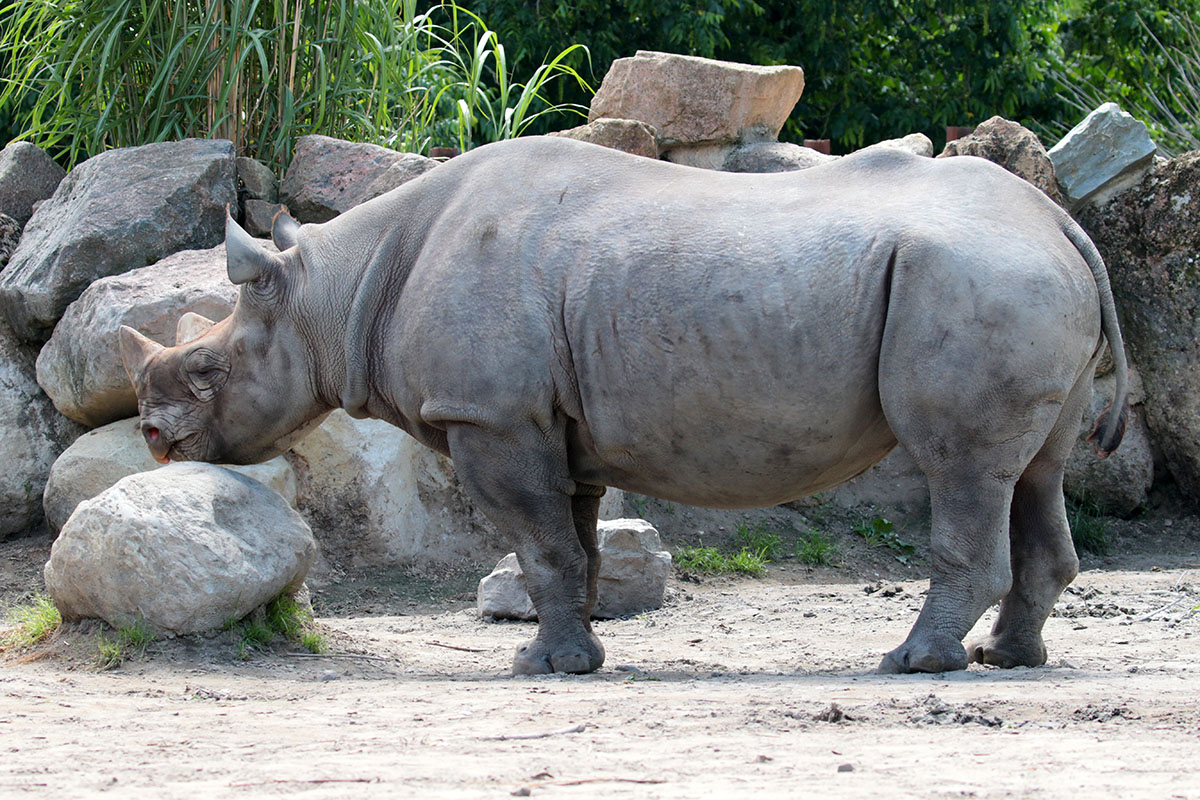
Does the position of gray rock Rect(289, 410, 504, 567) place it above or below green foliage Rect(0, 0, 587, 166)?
below

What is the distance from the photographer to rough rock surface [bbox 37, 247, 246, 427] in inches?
273

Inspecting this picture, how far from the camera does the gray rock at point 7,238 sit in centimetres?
809

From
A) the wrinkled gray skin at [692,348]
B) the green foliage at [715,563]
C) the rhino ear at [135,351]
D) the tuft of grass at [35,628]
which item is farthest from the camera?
the green foliage at [715,563]

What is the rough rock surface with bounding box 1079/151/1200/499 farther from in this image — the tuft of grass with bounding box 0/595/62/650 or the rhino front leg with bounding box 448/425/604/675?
the tuft of grass with bounding box 0/595/62/650

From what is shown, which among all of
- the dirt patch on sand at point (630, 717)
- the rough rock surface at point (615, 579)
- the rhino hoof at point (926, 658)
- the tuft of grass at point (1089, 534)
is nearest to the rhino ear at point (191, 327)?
the dirt patch on sand at point (630, 717)

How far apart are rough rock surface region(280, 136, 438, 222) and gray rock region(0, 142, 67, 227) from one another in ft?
4.95

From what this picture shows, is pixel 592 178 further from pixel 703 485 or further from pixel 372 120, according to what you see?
pixel 372 120

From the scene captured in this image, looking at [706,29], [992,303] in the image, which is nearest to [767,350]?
[992,303]

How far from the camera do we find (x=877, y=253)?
4730mm

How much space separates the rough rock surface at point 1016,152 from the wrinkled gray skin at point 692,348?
10.0 ft

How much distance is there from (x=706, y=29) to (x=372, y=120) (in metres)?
4.61

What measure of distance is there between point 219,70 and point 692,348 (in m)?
4.75

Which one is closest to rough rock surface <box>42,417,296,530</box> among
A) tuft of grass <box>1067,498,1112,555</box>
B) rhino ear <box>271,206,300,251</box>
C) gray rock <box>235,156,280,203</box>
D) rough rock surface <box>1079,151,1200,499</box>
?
rhino ear <box>271,206,300,251</box>

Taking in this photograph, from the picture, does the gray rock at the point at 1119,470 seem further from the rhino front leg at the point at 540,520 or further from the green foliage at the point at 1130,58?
the green foliage at the point at 1130,58
